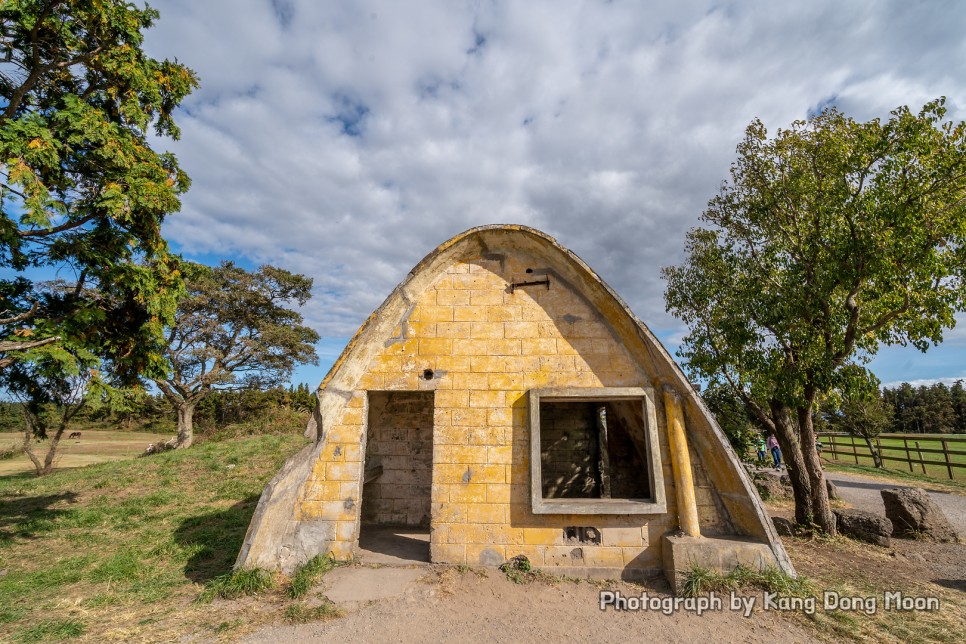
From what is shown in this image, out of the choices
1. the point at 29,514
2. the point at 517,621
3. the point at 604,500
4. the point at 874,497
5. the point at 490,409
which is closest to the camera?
the point at 517,621

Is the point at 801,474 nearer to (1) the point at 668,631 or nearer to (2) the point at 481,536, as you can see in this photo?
(1) the point at 668,631

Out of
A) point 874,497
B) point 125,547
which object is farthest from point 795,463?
point 125,547

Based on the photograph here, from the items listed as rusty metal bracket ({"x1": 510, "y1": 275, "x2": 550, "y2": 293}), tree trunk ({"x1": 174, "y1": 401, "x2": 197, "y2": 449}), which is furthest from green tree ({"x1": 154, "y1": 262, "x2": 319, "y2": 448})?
rusty metal bracket ({"x1": 510, "y1": 275, "x2": 550, "y2": 293})

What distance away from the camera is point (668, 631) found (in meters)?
4.18

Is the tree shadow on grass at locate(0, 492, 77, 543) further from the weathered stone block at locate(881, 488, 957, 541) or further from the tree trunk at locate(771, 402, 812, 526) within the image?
the weathered stone block at locate(881, 488, 957, 541)

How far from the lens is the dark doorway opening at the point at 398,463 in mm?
8203

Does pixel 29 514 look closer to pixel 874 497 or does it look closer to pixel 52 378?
pixel 52 378

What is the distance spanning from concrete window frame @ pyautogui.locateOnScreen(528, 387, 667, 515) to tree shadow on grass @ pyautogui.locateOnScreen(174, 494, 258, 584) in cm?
440

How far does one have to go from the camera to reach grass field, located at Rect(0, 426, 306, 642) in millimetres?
4340

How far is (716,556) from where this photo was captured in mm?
4922

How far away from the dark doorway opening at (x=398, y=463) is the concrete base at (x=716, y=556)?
462cm

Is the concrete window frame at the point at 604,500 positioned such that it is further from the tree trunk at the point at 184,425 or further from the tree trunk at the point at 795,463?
the tree trunk at the point at 184,425

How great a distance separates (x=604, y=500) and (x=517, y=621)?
2.00m

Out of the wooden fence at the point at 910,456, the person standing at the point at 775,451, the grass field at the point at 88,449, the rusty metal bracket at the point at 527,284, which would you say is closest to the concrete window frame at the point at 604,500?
the rusty metal bracket at the point at 527,284
